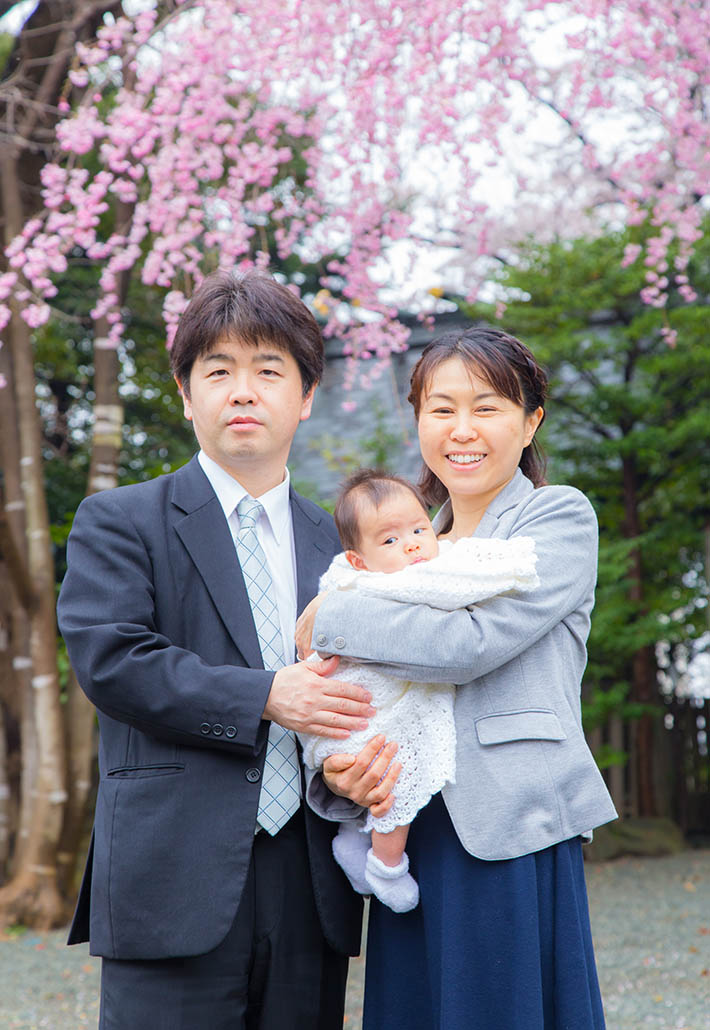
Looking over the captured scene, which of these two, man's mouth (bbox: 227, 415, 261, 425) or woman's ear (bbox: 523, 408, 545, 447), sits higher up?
woman's ear (bbox: 523, 408, 545, 447)

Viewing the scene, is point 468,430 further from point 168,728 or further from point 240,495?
point 168,728

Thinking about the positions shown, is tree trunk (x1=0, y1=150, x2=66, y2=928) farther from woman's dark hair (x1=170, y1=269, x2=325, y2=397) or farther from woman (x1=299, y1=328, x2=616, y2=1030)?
woman (x1=299, y1=328, x2=616, y2=1030)

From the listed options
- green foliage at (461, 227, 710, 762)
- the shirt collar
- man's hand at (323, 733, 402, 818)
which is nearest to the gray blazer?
man's hand at (323, 733, 402, 818)

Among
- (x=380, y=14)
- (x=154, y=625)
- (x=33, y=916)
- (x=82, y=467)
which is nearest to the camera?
(x=154, y=625)

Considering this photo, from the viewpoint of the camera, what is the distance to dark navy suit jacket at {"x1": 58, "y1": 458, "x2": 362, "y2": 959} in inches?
71.1

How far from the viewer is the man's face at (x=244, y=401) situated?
6.57 feet

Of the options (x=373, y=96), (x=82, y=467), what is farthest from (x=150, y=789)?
(x=82, y=467)

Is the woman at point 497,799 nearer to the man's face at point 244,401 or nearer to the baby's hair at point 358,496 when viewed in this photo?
the baby's hair at point 358,496

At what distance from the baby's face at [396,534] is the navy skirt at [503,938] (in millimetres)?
476

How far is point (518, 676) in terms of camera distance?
1871 mm

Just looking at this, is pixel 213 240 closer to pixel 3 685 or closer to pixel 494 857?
pixel 3 685

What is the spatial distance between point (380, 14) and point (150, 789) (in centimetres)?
433

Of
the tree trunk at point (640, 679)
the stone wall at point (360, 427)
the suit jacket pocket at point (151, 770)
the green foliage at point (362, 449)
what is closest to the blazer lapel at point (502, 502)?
the suit jacket pocket at point (151, 770)

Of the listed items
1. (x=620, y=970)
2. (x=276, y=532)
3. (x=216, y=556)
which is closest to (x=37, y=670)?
(x=620, y=970)
